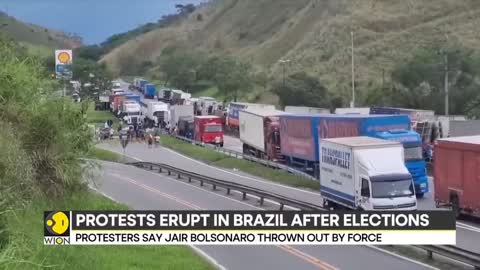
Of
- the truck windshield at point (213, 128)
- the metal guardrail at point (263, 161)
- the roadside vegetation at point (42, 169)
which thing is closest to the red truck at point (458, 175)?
the roadside vegetation at point (42, 169)

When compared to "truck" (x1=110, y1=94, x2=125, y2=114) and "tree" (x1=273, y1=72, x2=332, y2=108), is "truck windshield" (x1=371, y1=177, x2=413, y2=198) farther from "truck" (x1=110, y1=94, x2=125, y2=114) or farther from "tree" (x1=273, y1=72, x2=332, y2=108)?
"truck" (x1=110, y1=94, x2=125, y2=114)

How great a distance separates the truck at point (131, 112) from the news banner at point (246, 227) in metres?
83.3

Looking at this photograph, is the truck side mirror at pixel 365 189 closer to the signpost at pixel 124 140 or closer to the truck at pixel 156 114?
the signpost at pixel 124 140

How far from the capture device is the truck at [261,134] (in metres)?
55.3

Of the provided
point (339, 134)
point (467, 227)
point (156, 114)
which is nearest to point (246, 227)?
point (467, 227)

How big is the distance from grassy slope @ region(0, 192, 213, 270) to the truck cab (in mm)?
14560

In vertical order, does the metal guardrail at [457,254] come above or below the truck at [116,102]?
below

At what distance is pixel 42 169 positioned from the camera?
18.6 meters

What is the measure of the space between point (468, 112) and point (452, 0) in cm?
4583

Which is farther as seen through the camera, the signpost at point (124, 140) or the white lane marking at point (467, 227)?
the signpost at point (124, 140)

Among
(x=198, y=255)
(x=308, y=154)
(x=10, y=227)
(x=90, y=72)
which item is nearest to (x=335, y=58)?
(x=90, y=72)

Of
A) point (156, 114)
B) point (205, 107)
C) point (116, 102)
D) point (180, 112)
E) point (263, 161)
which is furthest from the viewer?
point (205, 107)

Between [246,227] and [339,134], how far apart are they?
31.2 m

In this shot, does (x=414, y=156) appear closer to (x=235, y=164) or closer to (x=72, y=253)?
(x=72, y=253)
